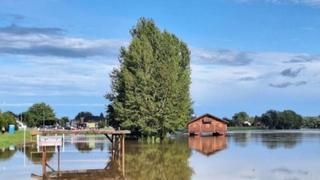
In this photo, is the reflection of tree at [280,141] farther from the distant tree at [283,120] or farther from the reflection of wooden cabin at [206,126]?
the distant tree at [283,120]

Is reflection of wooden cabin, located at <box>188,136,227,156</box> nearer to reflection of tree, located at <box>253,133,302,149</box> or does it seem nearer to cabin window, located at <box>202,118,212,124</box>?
reflection of tree, located at <box>253,133,302,149</box>

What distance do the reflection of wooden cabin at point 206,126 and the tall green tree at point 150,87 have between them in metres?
28.7

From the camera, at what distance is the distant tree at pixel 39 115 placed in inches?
6132

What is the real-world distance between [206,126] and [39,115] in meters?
68.9

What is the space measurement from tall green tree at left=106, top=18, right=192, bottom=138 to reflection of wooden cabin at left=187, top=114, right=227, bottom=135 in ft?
94.3

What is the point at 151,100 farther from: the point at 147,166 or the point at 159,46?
the point at 147,166

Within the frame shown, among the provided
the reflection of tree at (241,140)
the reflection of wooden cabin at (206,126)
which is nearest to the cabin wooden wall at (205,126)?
the reflection of wooden cabin at (206,126)

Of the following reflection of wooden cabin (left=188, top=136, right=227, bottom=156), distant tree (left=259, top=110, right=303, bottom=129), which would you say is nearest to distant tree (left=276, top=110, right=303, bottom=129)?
distant tree (left=259, top=110, right=303, bottom=129)

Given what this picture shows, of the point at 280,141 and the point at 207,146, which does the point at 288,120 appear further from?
the point at 207,146

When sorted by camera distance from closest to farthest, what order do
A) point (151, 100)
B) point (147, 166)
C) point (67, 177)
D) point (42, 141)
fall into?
point (67, 177) → point (42, 141) → point (147, 166) → point (151, 100)

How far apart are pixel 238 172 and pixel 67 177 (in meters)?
8.88

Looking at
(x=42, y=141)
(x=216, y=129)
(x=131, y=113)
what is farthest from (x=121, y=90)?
(x=42, y=141)

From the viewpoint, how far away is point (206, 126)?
4131 inches

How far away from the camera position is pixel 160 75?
230 feet
